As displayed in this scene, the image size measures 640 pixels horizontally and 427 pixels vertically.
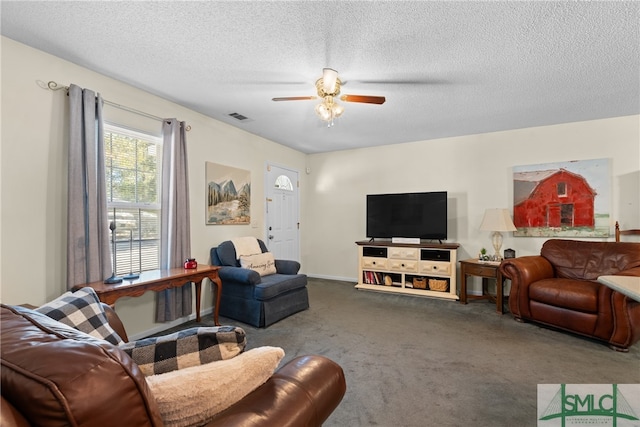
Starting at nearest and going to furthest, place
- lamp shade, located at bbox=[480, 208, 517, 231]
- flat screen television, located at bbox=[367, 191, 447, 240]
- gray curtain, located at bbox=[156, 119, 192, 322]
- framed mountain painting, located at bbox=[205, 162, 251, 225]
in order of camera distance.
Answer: gray curtain, located at bbox=[156, 119, 192, 322] < framed mountain painting, located at bbox=[205, 162, 251, 225] < lamp shade, located at bbox=[480, 208, 517, 231] < flat screen television, located at bbox=[367, 191, 447, 240]

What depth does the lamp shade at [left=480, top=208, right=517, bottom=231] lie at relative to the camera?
389 centimetres

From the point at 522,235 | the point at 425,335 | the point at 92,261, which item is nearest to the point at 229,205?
the point at 92,261

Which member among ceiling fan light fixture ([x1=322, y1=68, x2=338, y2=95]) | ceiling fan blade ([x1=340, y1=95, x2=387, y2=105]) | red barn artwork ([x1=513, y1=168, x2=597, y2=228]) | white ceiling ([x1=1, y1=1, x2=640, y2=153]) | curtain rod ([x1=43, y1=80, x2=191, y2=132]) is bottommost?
red barn artwork ([x1=513, y1=168, x2=597, y2=228])

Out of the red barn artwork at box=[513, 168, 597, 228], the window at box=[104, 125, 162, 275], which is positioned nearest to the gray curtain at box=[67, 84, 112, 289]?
the window at box=[104, 125, 162, 275]

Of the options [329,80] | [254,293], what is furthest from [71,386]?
[254,293]

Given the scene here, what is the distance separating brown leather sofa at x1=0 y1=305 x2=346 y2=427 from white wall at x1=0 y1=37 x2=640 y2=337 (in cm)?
197

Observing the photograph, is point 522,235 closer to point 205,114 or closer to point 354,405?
point 354,405

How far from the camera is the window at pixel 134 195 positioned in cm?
287

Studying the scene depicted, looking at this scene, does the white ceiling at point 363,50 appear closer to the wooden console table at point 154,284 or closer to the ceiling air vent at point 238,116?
the ceiling air vent at point 238,116

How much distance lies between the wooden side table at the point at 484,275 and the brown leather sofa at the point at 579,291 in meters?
0.23

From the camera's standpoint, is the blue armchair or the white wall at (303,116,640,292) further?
the white wall at (303,116,640,292)

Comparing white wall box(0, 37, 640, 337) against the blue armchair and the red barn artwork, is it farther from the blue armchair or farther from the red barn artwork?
the blue armchair

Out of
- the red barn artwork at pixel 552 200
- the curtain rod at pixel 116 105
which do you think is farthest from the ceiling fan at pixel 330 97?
the red barn artwork at pixel 552 200

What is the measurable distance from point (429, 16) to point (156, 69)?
2.25 metres
